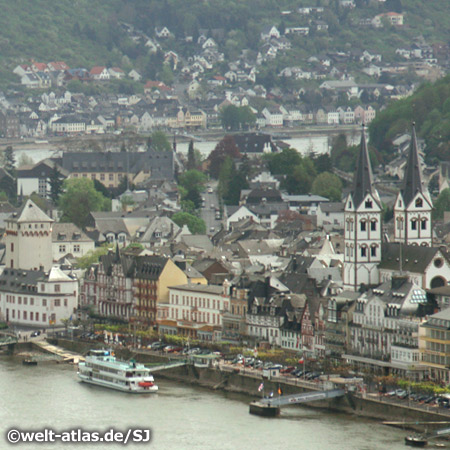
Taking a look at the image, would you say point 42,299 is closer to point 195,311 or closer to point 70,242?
point 195,311

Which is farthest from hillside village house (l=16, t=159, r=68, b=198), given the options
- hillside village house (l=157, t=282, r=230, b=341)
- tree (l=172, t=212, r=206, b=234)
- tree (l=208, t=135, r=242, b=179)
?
hillside village house (l=157, t=282, r=230, b=341)

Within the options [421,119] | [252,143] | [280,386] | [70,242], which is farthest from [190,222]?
[252,143]

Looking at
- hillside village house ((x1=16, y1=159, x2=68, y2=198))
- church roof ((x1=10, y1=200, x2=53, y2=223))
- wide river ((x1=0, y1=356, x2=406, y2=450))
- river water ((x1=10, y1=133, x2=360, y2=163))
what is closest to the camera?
wide river ((x1=0, y1=356, x2=406, y2=450))

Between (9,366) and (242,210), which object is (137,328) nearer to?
(9,366)

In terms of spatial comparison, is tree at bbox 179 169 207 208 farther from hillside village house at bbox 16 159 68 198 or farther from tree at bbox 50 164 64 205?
hillside village house at bbox 16 159 68 198

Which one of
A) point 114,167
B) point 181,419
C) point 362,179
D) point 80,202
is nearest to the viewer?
point 181,419

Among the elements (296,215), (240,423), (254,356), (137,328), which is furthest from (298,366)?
(296,215)

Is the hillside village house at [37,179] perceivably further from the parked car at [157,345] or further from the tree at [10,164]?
the parked car at [157,345]
